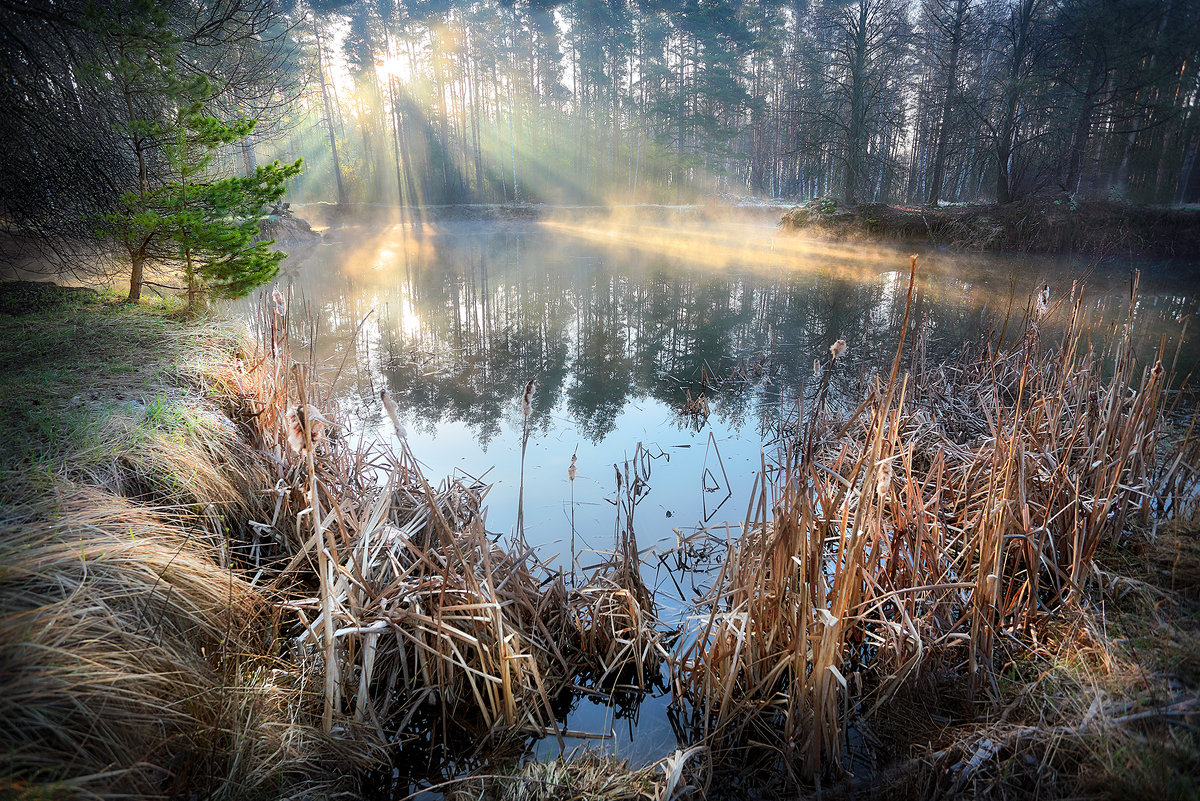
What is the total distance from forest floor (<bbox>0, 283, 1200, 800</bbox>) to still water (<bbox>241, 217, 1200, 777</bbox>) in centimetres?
87

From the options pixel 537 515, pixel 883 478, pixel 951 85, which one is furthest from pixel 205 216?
pixel 951 85

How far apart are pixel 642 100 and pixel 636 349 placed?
31.5 metres

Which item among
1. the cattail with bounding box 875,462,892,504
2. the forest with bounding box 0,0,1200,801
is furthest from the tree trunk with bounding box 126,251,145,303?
the cattail with bounding box 875,462,892,504

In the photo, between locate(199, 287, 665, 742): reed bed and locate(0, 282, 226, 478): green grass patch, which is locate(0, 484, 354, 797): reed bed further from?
locate(0, 282, 226, 478): green grass patch

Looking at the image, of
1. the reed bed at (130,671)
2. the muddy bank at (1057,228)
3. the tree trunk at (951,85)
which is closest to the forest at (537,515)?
the reed bed at (130,671)

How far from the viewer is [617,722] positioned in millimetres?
2467

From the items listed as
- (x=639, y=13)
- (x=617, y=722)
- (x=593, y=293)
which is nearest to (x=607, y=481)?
(x=617, y=722)

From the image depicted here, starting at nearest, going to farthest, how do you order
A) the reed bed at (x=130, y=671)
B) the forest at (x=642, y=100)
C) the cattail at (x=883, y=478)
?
the reed bed at (x=130, y=671) → the cattail at (x=883, y=478) → the forest at (x=642, y=100)

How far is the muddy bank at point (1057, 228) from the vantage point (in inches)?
553

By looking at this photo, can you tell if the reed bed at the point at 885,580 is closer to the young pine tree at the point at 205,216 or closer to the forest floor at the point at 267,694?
the forest floor at the point at 267,694

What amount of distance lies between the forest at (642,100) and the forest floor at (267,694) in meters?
4.75

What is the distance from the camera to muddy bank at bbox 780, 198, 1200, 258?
14039 millimetres

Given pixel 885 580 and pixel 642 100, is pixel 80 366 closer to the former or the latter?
pixel 885 580

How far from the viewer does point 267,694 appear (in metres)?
2.12
